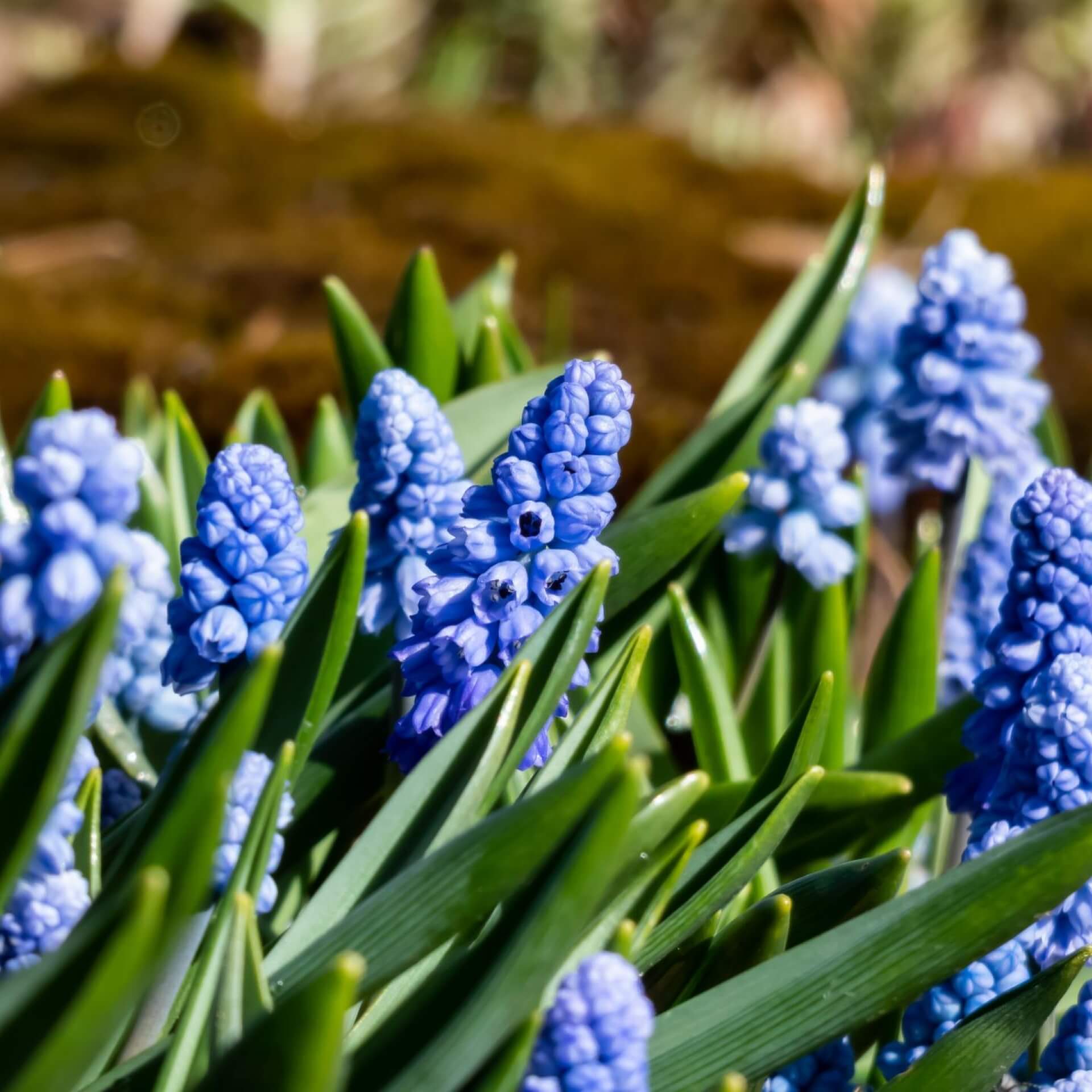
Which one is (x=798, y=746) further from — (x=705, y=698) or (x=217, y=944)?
(x=217, y=944)

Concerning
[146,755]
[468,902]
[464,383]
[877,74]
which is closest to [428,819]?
[468,902]

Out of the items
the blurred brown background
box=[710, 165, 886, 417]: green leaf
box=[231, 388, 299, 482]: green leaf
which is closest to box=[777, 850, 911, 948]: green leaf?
box=[710, 165, 886, 417]: green leaf

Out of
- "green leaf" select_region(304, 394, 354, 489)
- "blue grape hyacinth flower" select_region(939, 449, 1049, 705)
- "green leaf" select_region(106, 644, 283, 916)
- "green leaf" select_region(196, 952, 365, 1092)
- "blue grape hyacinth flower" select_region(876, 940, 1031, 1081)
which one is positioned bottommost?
"blue grape hyacinth flower" select_region(876, 940, 1031, 1081)

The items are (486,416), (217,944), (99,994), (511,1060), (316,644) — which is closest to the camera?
(99,994)

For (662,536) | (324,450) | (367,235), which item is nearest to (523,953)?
(662,536)

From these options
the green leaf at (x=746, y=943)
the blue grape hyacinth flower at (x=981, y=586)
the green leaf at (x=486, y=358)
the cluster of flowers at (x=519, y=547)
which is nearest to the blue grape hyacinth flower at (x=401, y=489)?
the cluster of flowers at (x=519, y=547)

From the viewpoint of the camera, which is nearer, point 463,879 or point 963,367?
point 463,879

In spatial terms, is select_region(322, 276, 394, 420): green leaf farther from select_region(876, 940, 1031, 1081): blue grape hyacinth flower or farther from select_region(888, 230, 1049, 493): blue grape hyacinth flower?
select_region(876, 940, 1031, 1081): blue grape hyacinth flower
